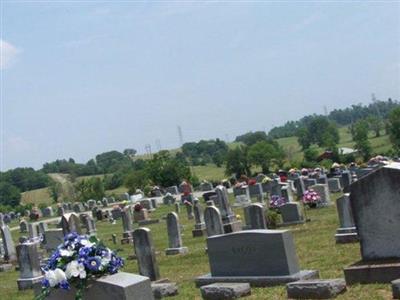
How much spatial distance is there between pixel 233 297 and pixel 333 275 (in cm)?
201

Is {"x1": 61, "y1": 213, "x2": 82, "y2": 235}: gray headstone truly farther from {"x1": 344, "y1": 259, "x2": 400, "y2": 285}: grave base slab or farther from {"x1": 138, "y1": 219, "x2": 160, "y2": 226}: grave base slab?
{"x1": 138, "y1": 219, "x2": 160, "y2": 226}: grave base slab

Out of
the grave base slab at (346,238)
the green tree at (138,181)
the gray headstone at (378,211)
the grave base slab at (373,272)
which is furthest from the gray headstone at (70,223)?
the green tree at (138,181)

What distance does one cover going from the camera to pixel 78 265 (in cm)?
751

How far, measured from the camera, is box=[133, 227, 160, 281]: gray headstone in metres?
13.7

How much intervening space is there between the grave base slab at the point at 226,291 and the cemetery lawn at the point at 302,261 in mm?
185

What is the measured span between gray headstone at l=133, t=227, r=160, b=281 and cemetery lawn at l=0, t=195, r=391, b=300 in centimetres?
62

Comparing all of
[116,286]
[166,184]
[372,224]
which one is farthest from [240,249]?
[166,184]

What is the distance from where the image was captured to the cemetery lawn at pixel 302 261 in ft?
34.9

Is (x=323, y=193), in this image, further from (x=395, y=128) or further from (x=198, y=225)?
(x=395, y=128)

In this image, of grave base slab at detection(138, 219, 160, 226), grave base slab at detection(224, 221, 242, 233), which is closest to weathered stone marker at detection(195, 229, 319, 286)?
grave base slab at detection(224, 221, 242, 233)

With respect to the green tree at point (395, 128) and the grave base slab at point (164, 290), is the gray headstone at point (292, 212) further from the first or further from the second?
the green tree at point (395, 128)

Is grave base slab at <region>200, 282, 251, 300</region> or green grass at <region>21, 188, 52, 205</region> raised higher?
green grass at <region>21, 188, 52, 205</region>

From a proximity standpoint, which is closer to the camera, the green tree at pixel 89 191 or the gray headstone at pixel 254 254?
the gray headstone at pixel 254 254

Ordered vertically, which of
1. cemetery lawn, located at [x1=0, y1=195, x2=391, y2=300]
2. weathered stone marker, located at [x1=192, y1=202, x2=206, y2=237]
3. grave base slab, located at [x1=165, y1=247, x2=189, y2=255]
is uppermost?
weathered stone marker, located at [x1=192, y1=202, x2=206, y2=237]
